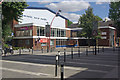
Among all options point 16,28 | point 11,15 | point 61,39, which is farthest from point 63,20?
point 11,15

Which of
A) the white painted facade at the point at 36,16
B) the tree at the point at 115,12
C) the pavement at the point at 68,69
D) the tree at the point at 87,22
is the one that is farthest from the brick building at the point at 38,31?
the pavement at the point at 68,69

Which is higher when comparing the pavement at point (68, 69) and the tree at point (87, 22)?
the tree at point (87, 22)

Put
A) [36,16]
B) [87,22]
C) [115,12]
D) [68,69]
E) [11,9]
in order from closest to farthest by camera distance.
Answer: [68,69] < [11,9] < [115,12] < [87,22] < [36,16]

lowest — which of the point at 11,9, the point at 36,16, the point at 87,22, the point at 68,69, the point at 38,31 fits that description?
the point at 68,69

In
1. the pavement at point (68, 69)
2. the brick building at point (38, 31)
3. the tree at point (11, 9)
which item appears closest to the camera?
the pavement at point (68, 69)

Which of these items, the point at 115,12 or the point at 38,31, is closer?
the point at 115,12

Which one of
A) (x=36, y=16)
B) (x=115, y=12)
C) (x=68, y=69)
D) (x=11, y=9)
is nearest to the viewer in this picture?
(x=68, y=69)

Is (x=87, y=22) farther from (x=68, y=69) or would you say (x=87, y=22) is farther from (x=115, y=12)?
(x=68, y=69)

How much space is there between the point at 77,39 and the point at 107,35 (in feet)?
38.6

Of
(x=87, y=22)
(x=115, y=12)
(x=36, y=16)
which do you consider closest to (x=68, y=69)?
(x=115, y=12)

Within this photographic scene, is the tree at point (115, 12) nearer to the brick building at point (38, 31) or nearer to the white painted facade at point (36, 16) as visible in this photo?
the brick building at point (38, 31)

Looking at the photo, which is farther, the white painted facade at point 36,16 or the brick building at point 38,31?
the white painted facade at point 36,16

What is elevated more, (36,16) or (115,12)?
(36,16)

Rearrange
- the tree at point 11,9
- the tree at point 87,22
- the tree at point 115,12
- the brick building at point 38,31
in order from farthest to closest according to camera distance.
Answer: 1. the tree at point 87,22
2. the brick building at point 38,31
3. the tree at point 115,12
4. the tree at point 11,9
